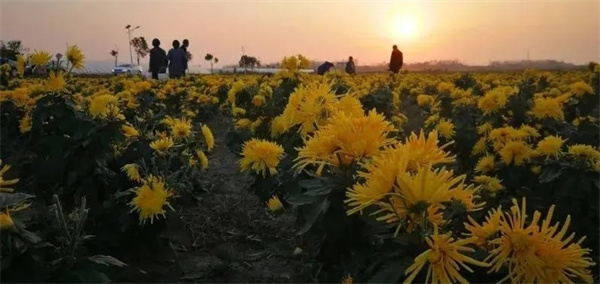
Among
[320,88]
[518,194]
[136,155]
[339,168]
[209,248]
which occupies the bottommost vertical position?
[209,248]

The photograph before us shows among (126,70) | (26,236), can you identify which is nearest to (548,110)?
(26,236)

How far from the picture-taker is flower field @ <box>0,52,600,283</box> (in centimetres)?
123

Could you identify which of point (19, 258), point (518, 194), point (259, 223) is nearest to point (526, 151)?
point (518, 194)

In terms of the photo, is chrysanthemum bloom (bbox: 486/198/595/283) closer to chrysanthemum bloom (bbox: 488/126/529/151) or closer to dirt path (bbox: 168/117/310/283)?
dirt path (bbox: 168/117/310/283)

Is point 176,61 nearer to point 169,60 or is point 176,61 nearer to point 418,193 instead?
point 169,60

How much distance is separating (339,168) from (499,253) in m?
0.45

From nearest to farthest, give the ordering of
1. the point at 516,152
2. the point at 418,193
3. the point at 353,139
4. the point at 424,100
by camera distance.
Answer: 1. the point at 418,193
2. the point at 353,139
3. the point at 516,152
4. the point at 424,100

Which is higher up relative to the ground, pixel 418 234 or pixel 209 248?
pixel 418 234

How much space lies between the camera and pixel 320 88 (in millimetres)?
1951

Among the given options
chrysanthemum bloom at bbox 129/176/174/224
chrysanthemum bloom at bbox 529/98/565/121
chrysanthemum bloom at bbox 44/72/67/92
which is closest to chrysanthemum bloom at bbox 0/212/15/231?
chrysanthemum bloom at bbox 129/176/174/224

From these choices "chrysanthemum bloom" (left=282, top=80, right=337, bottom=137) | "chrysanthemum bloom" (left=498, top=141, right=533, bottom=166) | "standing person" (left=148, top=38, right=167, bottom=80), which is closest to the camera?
"chrysanthemum bloom" (left=282, top=80, right=337, bottom=137)

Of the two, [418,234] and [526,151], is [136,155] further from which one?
[418,234]

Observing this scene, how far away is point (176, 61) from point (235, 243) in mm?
9669

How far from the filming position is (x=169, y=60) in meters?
13.0
